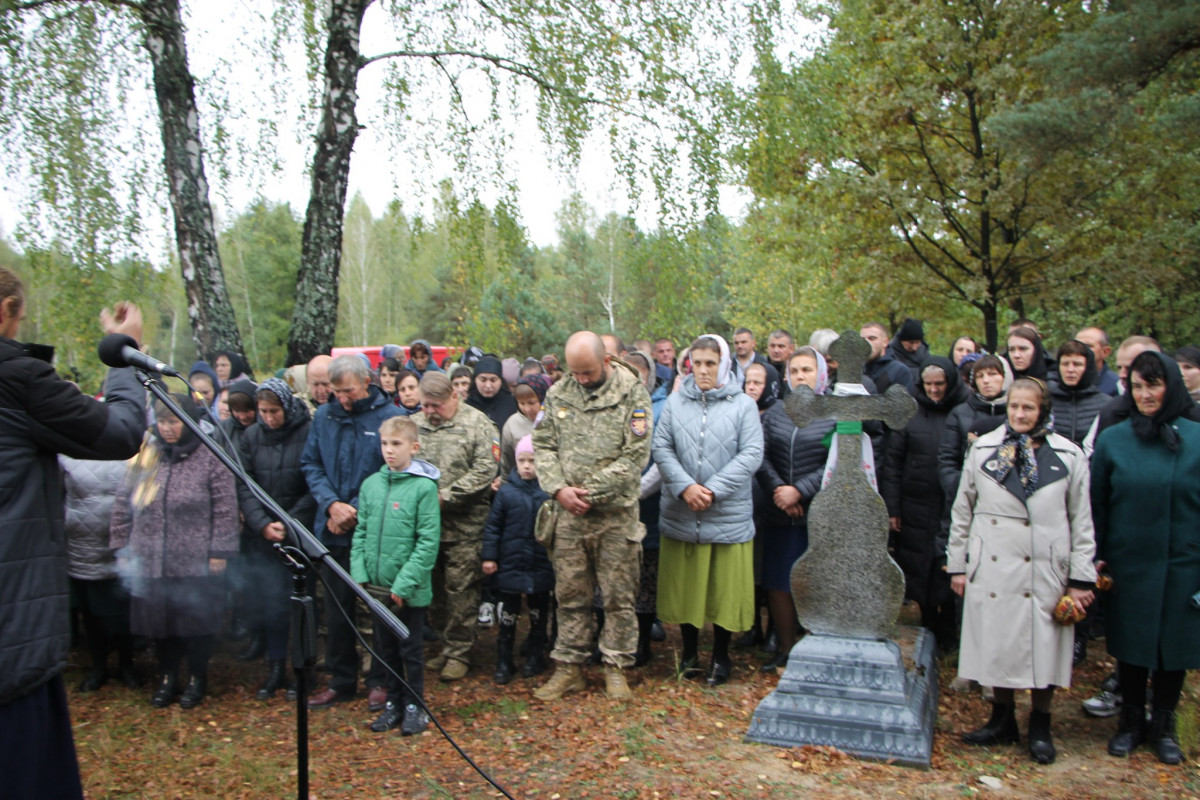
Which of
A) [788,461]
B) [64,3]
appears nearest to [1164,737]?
[788,461]

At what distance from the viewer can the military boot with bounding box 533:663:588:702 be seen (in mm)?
5840

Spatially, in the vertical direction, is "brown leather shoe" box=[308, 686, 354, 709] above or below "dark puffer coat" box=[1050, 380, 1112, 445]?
below

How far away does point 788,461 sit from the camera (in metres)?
6.46

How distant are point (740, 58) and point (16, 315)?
933 centimetres

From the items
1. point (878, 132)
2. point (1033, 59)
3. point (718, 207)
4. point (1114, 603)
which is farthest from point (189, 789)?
point (878, 132)

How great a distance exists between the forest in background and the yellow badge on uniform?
17.2 feet

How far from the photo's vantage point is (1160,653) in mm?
4699

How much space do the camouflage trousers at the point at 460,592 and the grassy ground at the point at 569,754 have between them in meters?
0.30

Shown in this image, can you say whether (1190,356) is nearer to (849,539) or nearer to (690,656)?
(849,539)

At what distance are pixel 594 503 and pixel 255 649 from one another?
2879 millimetres

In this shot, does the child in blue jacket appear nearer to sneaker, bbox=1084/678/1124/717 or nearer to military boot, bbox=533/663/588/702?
military boot, bbox=533/663/588/702

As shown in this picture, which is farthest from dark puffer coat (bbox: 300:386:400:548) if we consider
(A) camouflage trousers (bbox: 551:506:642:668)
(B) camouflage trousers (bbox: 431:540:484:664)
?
(A) camouflage trousers (bbox: 551:506:642:668)

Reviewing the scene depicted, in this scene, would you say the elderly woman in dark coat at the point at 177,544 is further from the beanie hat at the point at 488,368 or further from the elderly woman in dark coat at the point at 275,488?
the beanie hat at the point at 488,368

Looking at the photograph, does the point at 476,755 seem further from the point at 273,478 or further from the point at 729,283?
the point at 729,283
